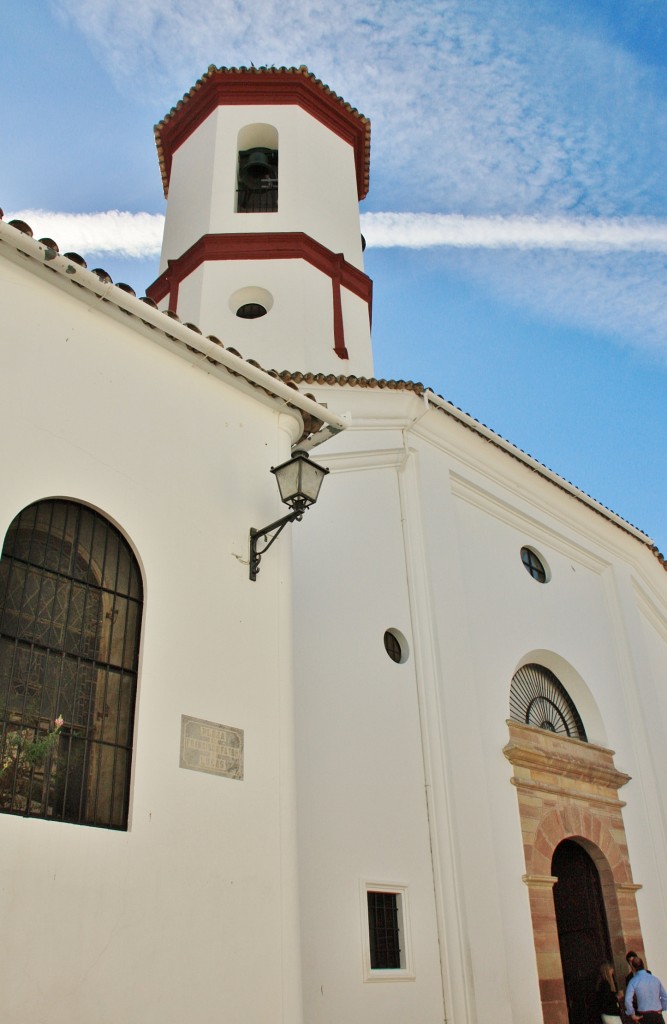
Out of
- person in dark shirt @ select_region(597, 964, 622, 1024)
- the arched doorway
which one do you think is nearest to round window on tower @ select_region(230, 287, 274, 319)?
the arched doorway

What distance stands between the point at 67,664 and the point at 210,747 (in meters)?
0.90

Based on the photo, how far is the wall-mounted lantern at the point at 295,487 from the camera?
19.2ft

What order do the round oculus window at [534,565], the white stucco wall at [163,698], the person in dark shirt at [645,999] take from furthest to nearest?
the round oculus window at [534,565], the person in dark shirt at [645,999], the white stucco wall at [163,698]

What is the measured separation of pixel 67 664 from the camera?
16.3 feet

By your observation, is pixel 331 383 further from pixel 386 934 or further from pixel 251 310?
pixel 386 934

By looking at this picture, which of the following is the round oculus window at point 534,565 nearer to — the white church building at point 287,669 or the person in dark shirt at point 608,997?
the white church building at point 287,669

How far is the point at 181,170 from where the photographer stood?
1259 centimetres

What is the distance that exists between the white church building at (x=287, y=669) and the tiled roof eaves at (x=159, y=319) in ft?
0.06

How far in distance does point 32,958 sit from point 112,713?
1.27m

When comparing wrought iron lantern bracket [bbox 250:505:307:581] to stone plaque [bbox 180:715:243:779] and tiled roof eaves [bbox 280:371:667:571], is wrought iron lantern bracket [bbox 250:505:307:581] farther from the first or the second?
tiled roof eaves [bbox 280:371:667:571]

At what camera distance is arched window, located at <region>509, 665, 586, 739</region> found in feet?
30.5

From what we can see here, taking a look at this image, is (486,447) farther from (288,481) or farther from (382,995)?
(382,995)

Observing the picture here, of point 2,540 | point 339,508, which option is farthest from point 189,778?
point 339,508

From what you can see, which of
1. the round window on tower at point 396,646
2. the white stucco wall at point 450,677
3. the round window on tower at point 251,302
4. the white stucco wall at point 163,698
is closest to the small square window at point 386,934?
the white stucco wall at point 450,677
